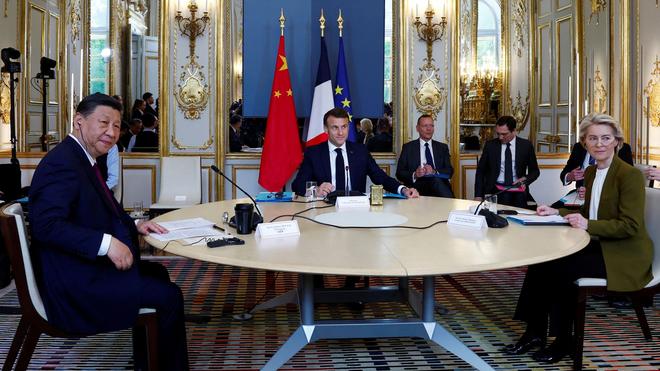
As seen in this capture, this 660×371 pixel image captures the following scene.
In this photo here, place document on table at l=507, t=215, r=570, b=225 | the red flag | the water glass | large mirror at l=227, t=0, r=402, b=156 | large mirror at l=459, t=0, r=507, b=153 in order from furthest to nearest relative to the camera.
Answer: large mirror at l=459, t=0, r=507, b=153 → large mirror at l=227, t=0, r=402, b=156 → the red flag → the water glass → document on table at l=507, t=215, r=570, b=225

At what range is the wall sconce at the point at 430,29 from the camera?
22.0ft

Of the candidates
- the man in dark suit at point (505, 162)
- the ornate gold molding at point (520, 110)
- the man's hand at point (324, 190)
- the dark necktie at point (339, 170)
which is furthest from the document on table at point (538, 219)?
the ornate gold molding at point (520, 110)

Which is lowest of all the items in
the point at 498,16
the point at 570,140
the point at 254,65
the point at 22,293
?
the point at 22,293

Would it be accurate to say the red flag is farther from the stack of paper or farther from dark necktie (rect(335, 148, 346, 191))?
the stack of paper

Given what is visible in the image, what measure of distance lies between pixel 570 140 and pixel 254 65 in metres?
4.08

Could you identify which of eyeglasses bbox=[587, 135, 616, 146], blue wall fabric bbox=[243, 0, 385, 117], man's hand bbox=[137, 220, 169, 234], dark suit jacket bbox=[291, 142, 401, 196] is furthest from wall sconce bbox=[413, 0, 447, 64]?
man's hand bbox=[137, 220, 169, 234]

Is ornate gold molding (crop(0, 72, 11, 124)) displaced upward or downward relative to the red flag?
upward

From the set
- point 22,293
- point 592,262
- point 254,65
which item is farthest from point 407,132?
point 22,293

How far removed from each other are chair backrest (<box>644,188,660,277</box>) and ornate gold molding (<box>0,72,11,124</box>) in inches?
271

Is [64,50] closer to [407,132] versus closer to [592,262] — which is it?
[407,132]

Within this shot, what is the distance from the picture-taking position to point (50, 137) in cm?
861

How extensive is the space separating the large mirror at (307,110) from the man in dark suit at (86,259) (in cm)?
427

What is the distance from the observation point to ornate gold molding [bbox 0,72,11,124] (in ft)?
24.9

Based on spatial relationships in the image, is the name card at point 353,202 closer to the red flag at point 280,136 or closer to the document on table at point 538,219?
the document on table at point 538,219
